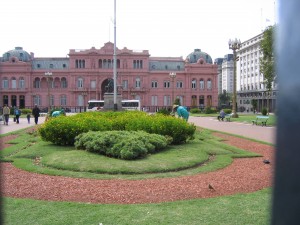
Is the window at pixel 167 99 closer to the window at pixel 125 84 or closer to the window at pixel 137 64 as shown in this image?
the window at pixel 137 64

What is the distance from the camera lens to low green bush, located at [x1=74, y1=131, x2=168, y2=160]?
32.2 feet

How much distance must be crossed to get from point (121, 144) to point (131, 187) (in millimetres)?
3222

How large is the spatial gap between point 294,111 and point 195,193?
6097 millimetres

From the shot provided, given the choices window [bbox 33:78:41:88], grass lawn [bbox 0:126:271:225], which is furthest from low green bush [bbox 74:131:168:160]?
window [bbox 33:78:41:88]

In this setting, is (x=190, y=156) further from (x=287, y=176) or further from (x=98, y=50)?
(x=98, y=50)

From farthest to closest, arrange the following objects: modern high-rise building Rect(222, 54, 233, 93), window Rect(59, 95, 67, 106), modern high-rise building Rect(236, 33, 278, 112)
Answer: modern high-rise building Rect(222, 54, 233, 93) < modern high-rise building Rect(236, 33, 278, 112) < window Rect(59, 95, 67, 106)

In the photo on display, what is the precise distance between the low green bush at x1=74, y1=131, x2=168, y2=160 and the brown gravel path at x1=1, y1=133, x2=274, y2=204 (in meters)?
2.17

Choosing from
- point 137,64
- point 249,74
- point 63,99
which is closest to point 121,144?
point 137,64

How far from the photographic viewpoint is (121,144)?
10.1 meters

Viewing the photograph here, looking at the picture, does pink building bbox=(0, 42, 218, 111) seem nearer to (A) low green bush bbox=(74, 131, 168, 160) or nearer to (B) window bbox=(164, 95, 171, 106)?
(B) window bbox=(164, 95, 171, 106)

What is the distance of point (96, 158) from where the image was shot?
978 cm

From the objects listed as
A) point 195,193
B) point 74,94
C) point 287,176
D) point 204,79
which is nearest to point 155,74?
point 204,79

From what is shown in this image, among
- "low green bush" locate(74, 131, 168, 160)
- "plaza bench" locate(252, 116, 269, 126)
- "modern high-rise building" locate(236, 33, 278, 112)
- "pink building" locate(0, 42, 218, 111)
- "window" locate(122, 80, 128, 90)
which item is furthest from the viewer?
"modern high-rise building" locate(236, 33, 278, 112)

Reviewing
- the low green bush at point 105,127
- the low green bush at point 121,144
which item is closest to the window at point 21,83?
the low green bush at point 105,127
